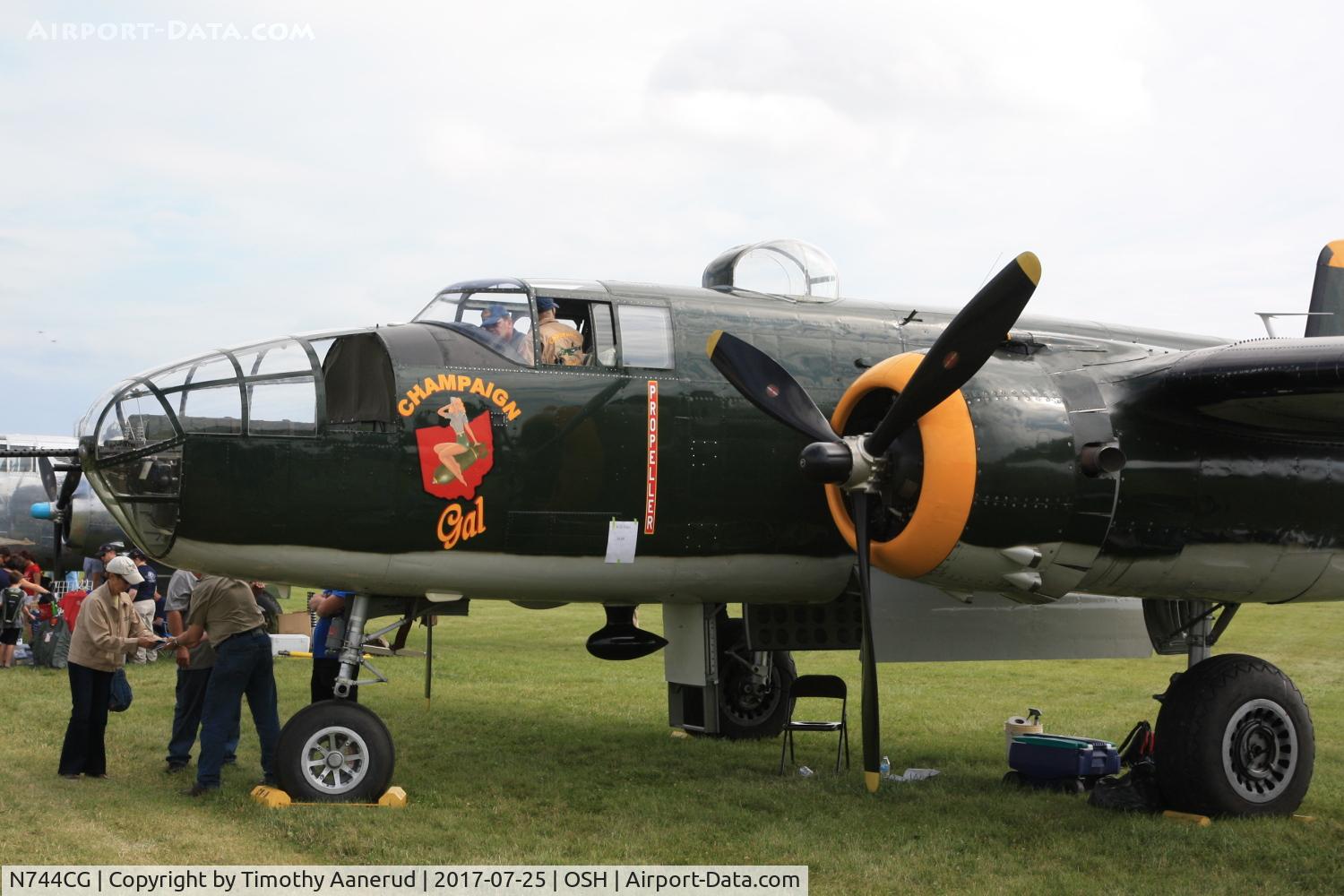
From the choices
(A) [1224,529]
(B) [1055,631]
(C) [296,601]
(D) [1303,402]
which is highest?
(D) [1303,402]

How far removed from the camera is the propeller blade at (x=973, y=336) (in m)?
7.70

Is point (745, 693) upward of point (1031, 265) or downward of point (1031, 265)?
downward

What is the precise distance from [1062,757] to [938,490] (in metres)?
3.20

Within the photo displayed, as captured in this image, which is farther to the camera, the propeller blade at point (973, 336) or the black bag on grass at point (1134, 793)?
the black bag on grass at point (1134, 793)

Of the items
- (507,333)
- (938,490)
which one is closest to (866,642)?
(938,490)

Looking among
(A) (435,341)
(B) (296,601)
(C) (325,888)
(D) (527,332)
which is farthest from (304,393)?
(B) (296,601)

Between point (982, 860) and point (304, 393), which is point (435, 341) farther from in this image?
point (982, 860)

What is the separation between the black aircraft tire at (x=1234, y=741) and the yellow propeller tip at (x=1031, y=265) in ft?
10.5

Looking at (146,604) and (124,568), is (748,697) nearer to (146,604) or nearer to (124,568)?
(124,568)

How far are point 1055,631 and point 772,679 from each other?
3200mm

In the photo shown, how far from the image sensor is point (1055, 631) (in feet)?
34.5

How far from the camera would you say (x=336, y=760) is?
8703mm

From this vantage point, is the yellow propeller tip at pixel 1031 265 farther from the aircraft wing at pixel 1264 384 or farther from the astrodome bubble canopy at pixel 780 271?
the astrodome bubble canopy at pixel 780 271

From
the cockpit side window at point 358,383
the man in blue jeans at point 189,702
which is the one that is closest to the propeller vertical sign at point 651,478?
the cockpit side window at point 358,383
